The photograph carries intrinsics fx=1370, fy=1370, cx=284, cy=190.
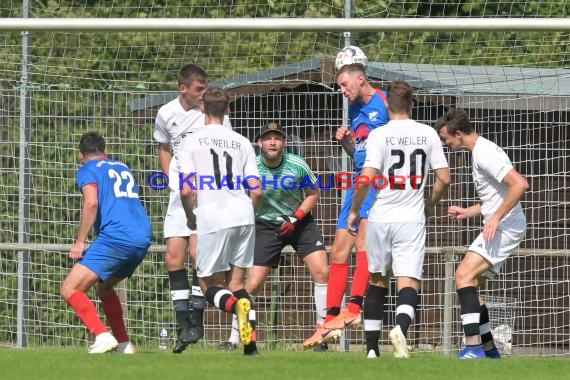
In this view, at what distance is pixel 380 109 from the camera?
35.5 feet

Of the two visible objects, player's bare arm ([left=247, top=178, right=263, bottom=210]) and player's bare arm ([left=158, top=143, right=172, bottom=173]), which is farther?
player's bare arm ([left=158, top=143, right=172, bottom=173])

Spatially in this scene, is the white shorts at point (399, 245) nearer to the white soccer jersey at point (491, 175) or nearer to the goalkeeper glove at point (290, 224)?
the white soccer jersey at point (491, 175)

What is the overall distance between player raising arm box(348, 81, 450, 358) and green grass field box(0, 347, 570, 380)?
58cm

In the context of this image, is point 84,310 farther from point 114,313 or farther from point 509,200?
point 509,200

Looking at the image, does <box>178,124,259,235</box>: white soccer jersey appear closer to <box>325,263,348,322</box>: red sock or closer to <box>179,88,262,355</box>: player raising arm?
<box>179,88,262,355</box>: player raising arm

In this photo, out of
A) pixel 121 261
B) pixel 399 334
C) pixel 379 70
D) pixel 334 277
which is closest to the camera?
pixel 399 334

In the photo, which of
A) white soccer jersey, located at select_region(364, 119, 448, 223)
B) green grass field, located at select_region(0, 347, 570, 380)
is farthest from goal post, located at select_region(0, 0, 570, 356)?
green grass field, located at select_region(0, 347, 570, 380)

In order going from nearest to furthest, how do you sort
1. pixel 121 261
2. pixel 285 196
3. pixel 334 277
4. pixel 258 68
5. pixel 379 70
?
pixel 121 261 < pixel 334 277 < pixel 285 196 < pixel 379 70 < pixel 258 68

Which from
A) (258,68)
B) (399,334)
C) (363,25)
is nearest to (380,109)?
(363,25)

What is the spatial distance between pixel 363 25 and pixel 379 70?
237cm

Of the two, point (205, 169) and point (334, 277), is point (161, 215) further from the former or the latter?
point (205, 169)

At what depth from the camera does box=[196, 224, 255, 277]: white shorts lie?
32.6 feet

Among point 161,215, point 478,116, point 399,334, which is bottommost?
point 399,334

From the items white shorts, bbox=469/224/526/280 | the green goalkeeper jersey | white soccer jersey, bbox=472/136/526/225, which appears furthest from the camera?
the green goalkeeper jersey
